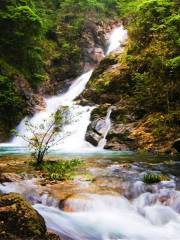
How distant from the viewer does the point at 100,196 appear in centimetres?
861

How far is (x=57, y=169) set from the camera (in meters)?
10.8

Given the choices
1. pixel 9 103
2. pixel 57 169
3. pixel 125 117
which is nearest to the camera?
pixel 57 169

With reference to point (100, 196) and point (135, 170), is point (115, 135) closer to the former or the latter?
point (135, 170)

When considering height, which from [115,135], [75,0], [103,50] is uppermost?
[75,0]

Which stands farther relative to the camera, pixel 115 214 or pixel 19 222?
pixel 115 214

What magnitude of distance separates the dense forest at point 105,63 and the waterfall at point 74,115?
88 cm

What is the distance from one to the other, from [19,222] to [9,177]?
3903 millimetres

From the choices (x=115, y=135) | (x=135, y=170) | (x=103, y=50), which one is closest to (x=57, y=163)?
(x=135, y=170)

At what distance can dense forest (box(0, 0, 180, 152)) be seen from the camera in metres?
19.2

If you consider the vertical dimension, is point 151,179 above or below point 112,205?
above

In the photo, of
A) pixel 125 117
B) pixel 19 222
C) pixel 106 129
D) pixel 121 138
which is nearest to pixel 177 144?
pixel 121 138

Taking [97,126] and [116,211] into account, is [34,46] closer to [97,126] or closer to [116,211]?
[97,126]

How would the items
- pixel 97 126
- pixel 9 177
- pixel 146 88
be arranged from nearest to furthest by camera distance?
pixel 9 177 < pixel 146 88 < pixel 97 126

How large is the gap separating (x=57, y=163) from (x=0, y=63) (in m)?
14.8
